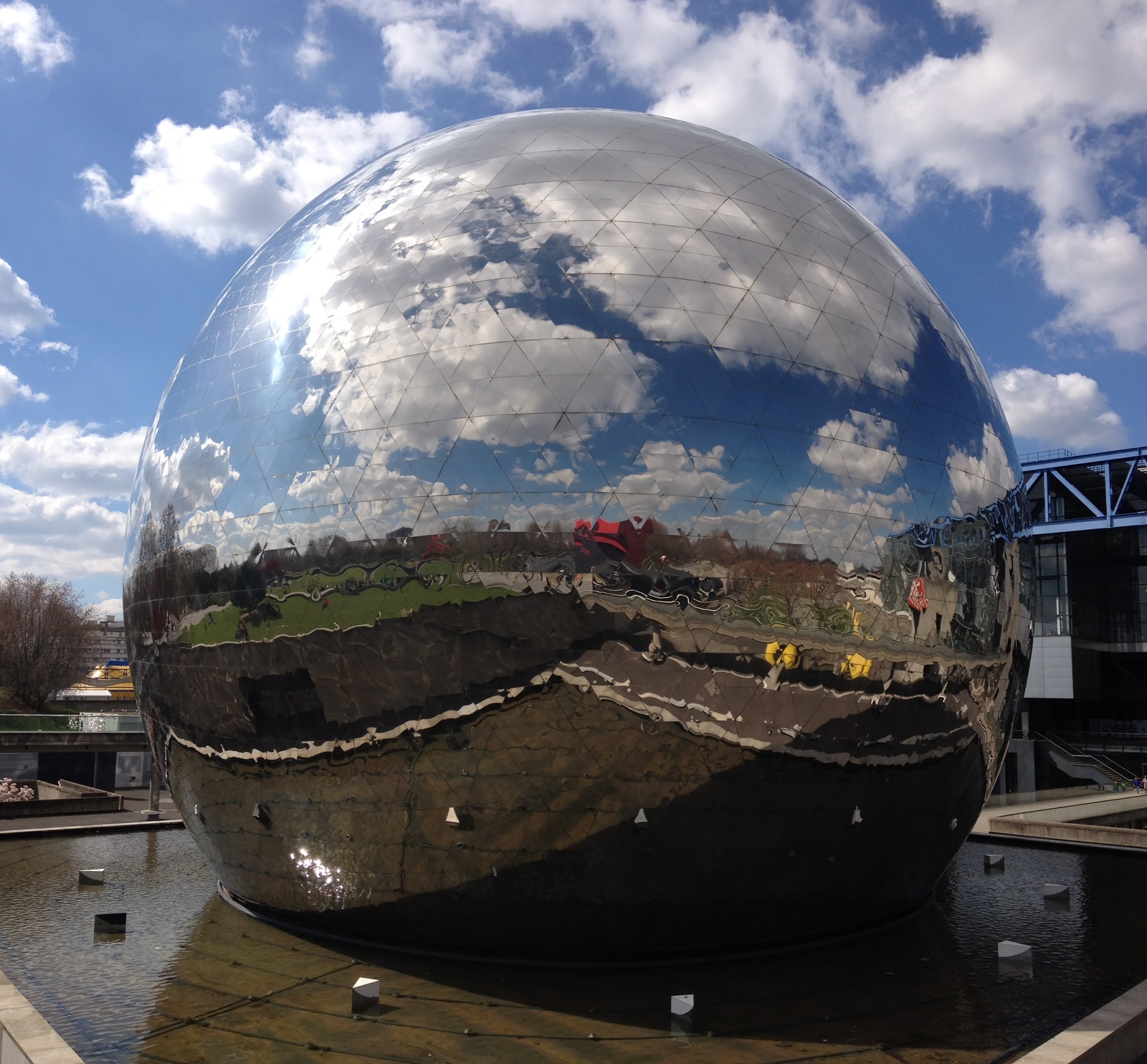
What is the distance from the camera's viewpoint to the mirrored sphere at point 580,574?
9.40m

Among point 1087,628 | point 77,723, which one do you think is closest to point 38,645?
point 77,723

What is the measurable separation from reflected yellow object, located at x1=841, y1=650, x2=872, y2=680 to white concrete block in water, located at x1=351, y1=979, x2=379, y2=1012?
529 centimetres

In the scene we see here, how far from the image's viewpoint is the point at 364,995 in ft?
29.0

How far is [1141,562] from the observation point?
6009 cm

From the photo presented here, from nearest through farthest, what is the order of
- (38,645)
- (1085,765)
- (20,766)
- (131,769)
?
(20,766) → (131,769) → (1085,765) → (38,645)

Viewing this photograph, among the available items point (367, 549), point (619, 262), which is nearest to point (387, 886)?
point (367, 549)

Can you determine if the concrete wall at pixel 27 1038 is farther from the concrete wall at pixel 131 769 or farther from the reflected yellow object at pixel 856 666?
the concrete wall at pixel 131 769

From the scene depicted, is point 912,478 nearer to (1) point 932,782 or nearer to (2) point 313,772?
(1) point 932,782

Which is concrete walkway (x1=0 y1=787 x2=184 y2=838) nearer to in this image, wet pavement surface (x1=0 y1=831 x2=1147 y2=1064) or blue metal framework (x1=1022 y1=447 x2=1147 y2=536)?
wet pavement surface (x1=0 y1=831 x2=1147 y2=1064)

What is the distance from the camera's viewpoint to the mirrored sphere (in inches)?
370

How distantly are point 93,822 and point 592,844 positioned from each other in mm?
16855

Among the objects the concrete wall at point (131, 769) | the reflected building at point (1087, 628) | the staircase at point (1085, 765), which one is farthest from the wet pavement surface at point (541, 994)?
the staircase at point (1085, 765)

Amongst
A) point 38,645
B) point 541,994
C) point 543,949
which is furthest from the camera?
point 38,645

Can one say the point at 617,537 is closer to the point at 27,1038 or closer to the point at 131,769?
the point at 27,1038
